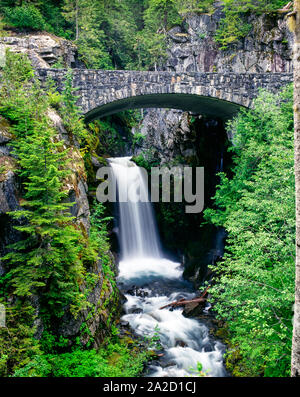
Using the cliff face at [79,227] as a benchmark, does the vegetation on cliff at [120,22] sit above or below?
above

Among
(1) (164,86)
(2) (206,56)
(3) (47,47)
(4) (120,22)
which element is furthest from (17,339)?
(4) (120,22)

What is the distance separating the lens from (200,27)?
20.5 m

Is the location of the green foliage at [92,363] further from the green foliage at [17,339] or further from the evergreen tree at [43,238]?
the evergreen tree at [43,238]

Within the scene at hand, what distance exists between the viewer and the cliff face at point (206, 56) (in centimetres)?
1680

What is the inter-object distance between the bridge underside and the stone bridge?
48mm

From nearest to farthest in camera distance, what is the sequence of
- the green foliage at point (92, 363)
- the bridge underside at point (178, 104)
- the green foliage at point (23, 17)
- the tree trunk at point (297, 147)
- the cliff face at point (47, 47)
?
the tree trunk at point (297, 147)
the green foliage at point (92, 363)
the bridge underside at point (178, 104)
the cliff face at point (47, 47)
the green foliage at point (23, 17)

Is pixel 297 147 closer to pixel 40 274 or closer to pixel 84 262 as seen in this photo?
pixel 40 274

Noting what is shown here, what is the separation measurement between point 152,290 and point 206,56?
17260 mm

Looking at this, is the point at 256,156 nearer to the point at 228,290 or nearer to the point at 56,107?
the point at 228,290

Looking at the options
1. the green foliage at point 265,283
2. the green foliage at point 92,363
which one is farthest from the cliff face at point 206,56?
the green foliage at point 92,363

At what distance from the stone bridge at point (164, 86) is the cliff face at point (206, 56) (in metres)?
4.85

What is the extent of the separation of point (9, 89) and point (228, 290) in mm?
8022

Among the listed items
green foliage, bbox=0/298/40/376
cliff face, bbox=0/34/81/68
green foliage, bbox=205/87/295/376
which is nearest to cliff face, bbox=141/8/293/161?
cliff face, bbox=0/34/81/68

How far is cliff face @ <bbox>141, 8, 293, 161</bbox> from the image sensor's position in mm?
16797
